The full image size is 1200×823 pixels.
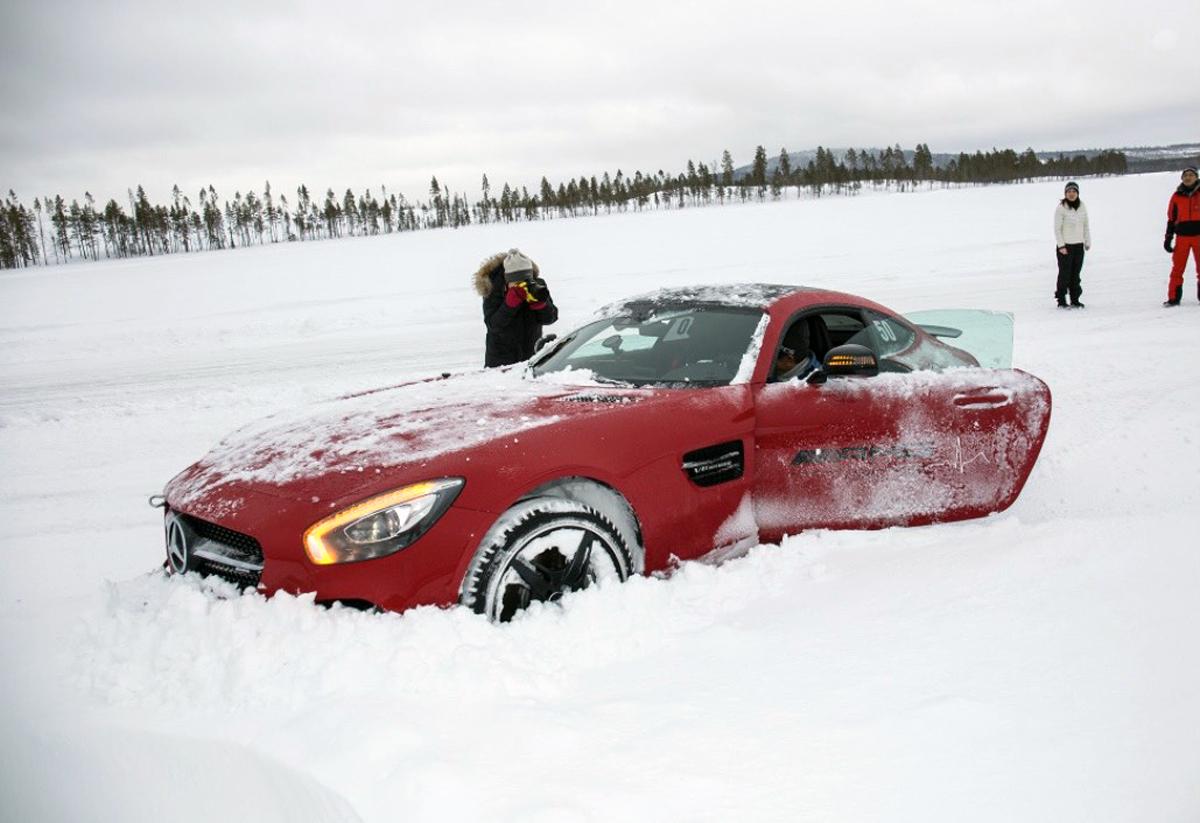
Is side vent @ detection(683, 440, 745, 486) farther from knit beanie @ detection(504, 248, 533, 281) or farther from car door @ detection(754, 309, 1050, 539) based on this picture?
knit beanie @ detection(504, 248, 533, 281)

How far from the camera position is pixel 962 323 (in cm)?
516

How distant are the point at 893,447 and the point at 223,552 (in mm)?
2832

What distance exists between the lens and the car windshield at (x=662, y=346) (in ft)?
12.4

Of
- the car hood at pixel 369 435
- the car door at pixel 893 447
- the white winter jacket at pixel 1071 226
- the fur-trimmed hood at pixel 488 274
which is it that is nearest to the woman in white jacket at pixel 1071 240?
the white winter jacket at pixel 1071 226

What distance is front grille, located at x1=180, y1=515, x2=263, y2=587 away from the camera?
2.74m

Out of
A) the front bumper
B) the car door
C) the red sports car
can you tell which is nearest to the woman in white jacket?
the red sports car

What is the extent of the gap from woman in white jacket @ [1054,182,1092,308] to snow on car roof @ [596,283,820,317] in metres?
8.94

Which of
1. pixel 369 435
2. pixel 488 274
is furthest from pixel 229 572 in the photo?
pixel 488 274

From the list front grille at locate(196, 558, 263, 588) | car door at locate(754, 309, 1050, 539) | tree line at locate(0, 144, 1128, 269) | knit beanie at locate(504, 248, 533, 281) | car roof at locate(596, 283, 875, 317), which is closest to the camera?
front grille at locate(196, 558, 263, 588)

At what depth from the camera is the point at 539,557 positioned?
2.84 metres

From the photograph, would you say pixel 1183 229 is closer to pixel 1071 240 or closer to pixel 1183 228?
pixel 1183 228

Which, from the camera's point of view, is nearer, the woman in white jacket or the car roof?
the car roof

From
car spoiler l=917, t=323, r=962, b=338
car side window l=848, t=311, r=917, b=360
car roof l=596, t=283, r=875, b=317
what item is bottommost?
car spoiler l=917, t=323, r=962, b=338

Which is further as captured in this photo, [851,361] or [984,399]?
[984,399]
